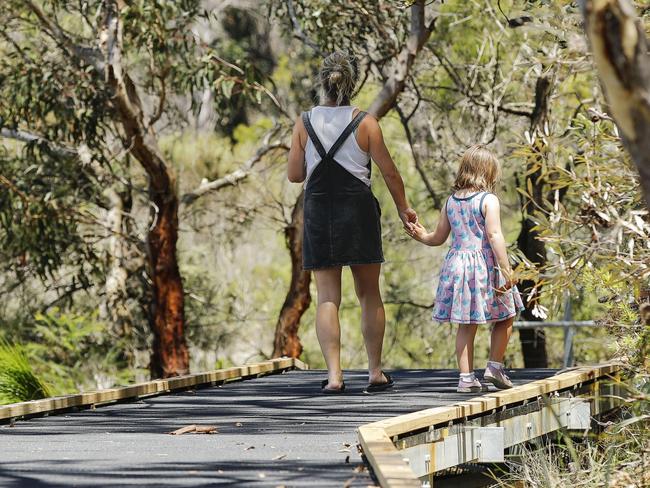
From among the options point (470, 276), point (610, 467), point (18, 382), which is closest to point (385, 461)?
point (610, 467)

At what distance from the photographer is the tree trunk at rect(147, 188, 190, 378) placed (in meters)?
12.9

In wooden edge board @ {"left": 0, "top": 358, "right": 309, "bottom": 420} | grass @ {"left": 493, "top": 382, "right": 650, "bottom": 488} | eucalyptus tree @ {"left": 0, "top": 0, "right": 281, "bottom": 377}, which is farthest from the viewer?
eucalyptus tree @ {"left": 0, "top": 0, "right": 281, "bottom": 377}

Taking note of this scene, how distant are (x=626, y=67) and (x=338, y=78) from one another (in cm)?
342

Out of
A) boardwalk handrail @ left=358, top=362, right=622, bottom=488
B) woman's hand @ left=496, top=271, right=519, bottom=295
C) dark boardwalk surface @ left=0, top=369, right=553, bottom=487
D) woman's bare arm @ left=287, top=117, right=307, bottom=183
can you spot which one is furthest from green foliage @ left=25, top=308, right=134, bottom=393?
woman's hand @ left=496, top=271, right=519, bottom=295

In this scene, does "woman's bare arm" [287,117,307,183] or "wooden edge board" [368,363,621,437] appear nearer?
"wooden edge board" [368,363,621,437]

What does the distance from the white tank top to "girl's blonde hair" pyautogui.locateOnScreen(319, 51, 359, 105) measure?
0.07 metres

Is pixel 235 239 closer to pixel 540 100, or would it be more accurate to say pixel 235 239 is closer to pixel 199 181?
pixel 199 181

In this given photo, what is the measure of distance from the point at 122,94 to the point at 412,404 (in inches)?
246

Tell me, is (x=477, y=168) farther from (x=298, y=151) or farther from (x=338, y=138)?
(x=298, y=151)

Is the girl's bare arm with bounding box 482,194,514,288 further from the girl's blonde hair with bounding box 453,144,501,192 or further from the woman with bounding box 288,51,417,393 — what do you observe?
the woman with bounding box 288,51,417,393

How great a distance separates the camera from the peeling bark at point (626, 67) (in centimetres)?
307

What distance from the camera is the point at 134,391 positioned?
7.16 m

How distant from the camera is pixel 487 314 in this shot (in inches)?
258

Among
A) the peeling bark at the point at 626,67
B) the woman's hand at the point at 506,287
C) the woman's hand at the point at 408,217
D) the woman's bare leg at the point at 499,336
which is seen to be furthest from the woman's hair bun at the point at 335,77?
the peeling bark at the point at 626,67
